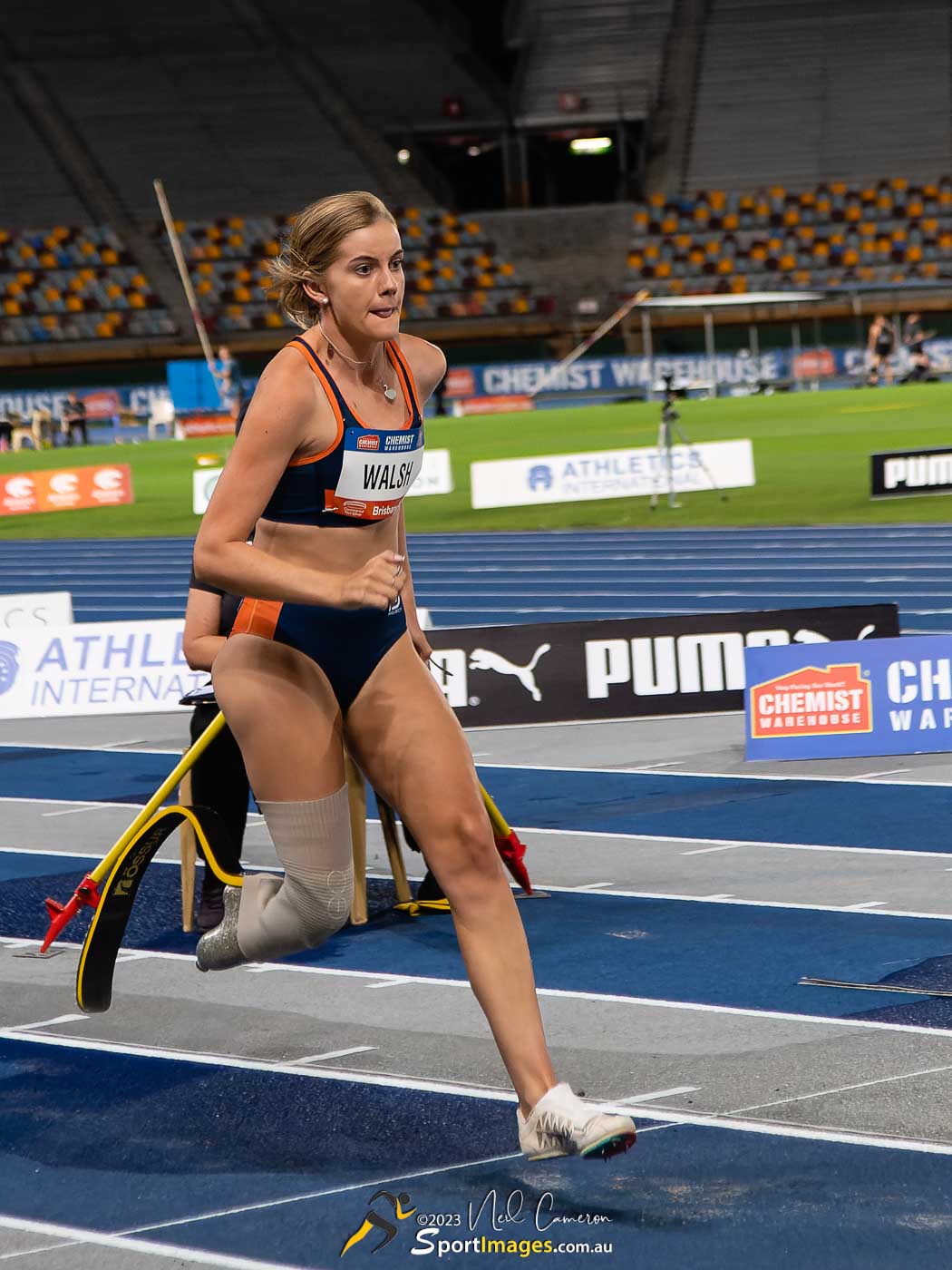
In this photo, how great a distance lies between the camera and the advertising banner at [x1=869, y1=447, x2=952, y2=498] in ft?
68.7

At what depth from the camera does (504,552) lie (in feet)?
61.0

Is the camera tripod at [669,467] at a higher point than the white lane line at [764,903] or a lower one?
higher

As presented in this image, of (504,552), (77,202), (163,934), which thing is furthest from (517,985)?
(77,202)

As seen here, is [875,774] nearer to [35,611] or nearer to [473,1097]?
[473,1097]

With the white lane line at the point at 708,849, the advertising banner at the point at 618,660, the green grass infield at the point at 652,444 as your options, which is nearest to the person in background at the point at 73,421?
the green grass infield at the point at 652,444

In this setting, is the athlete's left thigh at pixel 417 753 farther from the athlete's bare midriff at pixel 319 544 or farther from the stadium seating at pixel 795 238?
the stadium seating at pixel 795 238

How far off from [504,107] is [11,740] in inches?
1971

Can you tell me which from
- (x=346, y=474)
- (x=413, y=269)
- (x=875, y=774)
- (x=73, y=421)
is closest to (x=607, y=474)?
(x=875, y=774)

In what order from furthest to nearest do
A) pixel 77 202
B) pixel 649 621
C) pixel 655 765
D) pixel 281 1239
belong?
pixel 77 202
pixel 649 621
pixel 655 765
pixel 281 1239

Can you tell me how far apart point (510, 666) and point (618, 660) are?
0.54 meters

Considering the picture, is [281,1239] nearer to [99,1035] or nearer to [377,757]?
[377,757]

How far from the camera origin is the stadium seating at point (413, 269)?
159 ft

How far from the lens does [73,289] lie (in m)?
48.9

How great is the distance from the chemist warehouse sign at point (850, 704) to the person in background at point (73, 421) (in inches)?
1361
